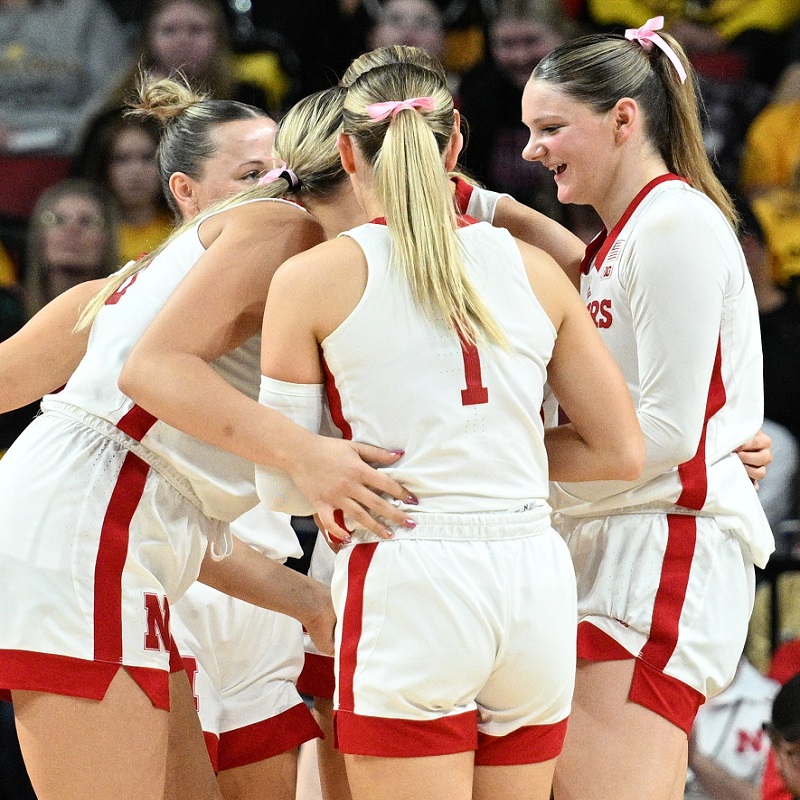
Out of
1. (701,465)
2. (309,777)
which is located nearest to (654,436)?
(701,465)

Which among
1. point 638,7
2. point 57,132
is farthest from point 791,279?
point 57,132

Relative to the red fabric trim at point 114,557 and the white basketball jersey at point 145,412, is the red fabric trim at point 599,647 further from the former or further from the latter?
the red fabric trim at point 114,557

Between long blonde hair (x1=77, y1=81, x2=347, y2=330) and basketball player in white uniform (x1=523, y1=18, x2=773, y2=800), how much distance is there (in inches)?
18.0

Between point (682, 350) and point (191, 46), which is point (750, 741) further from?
point (191, 46)

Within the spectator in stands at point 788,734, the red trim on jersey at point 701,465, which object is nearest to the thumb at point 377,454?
Answer: the red trim on jersey at point 701,465

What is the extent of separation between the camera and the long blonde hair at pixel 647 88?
2500 millimetres

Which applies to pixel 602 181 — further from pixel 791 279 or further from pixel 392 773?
pixel 791 279

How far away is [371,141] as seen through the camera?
201cm

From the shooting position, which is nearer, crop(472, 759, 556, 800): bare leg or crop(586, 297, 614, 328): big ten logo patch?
crop(472, 759, 556, 800): bare leg

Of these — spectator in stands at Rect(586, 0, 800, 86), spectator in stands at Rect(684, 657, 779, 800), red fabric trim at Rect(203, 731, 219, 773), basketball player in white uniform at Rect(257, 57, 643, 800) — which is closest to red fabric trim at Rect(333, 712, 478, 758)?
basketball player in white uniform at Rect(257, 57, 643, 800)

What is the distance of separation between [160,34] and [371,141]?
4.59 meters

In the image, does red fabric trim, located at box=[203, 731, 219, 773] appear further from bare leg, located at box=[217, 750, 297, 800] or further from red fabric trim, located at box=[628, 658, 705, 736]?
red fabric trim, located at box=[628, 658, 705, 736]

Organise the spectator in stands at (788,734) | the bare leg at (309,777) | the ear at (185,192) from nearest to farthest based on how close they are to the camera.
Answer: the ear at (185,192), the bare leg at (309,777), the spectator in stands at (788,734)

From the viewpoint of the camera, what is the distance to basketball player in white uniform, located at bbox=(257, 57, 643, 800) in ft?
6.08
